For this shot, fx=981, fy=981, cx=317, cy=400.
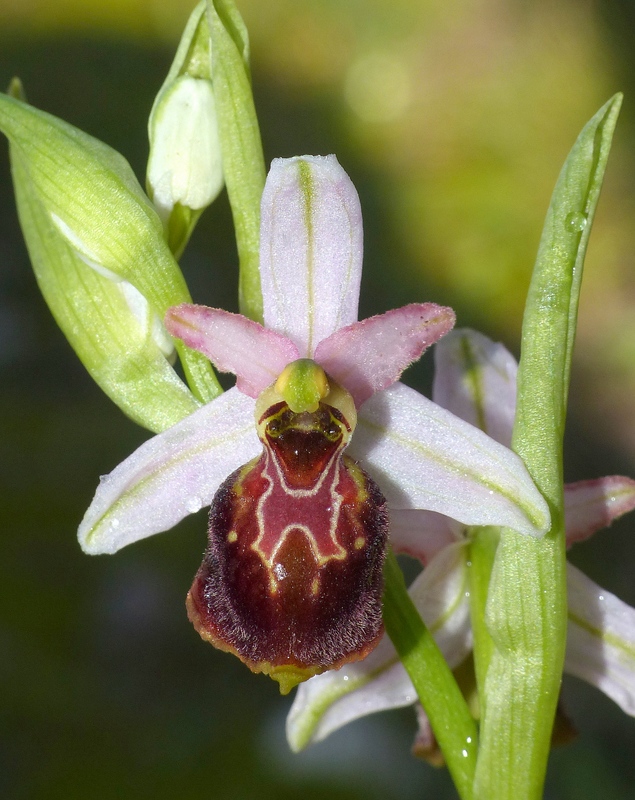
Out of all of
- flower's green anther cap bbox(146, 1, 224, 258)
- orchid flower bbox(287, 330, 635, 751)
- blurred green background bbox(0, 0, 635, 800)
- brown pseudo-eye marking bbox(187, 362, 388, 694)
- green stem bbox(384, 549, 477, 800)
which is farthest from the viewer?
blurred green background bbox(0, 0, 635, 800)

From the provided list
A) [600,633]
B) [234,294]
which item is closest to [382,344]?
[600,633]

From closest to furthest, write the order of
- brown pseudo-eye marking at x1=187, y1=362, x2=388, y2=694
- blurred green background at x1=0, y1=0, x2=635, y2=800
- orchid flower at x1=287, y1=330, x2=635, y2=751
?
brown pseudo-eye marking at x1=187, y1=362, x2=388, y2=694 < orchid flower at x1=287, y1=330, x2=635, y2=751 < blurred green background at x1=0, y1=0, x2=635, y2=800

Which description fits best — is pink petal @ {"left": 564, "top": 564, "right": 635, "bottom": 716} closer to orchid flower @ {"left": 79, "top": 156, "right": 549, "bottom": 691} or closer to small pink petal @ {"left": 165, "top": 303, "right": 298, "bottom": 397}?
orchid flower @ {"left": 79, "top": 156, "right": 549, "bottom": 691}

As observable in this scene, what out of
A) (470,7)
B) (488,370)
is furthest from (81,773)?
(470,7)

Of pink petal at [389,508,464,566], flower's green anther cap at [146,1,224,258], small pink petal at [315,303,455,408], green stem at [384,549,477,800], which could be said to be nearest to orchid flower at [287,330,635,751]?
pink petal at [389,508,464,566]

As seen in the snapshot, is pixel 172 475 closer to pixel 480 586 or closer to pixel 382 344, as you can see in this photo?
pixel 382 344

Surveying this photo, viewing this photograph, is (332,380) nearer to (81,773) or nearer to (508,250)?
(81,773)
